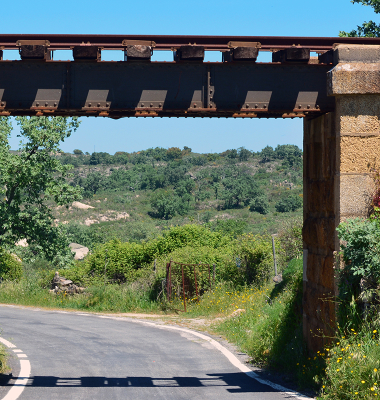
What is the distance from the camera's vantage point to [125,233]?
75.2m

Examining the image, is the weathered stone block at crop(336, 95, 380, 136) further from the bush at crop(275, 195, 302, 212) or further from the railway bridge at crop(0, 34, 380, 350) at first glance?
the bush at crop(275, 195, 302, 212)

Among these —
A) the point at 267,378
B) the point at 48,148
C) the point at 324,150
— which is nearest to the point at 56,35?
the point at 324,150

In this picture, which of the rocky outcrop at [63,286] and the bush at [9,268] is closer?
the rocky outcrop at [63,286]

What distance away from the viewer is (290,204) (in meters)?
93.8

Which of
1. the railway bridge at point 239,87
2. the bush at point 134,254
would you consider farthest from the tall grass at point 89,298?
the railway bridge at point 239,87

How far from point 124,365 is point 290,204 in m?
84.2

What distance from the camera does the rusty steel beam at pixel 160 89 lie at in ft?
29.8

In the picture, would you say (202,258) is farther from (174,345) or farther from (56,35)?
(56,35)

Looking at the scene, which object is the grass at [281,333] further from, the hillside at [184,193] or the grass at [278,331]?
the hillside at [184,193]

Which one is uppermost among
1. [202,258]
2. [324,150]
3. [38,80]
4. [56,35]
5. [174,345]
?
[56,35]

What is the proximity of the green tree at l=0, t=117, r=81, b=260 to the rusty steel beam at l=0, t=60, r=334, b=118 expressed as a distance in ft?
68.3

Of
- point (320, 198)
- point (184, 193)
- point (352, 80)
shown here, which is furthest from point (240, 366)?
point (184, 193)

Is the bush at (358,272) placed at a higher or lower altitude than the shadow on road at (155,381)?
higher

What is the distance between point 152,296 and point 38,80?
1701cm
